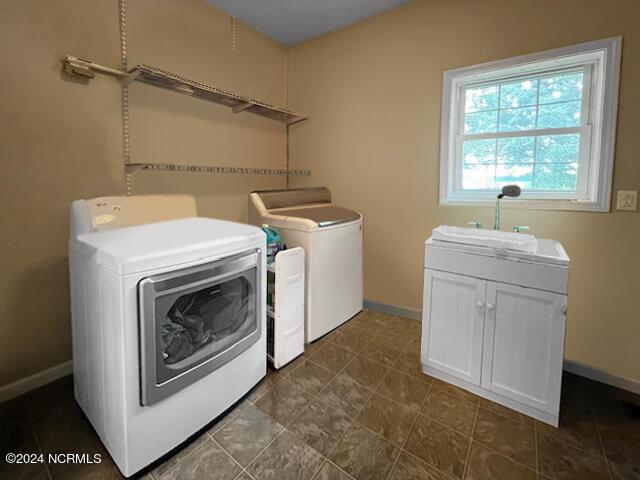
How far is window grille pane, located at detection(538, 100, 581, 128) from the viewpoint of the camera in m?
1.93

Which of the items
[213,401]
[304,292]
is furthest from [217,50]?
[213,401]

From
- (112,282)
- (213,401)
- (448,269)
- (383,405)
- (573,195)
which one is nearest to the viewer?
(112,282)

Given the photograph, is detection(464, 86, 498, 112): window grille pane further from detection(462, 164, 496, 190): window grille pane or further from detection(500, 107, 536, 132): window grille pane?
detection(462, 164, 496, 190): window grille pane

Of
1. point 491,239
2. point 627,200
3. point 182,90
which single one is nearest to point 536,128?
point 627,200

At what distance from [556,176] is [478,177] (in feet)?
1.54

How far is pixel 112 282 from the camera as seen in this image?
1.12 m

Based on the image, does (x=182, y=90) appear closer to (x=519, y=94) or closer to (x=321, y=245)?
(x=321, y=245)

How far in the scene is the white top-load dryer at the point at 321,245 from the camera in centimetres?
217

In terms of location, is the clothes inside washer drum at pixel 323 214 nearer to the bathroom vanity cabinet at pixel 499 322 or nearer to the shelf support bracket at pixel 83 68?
the bathroom vanity cabinet at pixel 499 322

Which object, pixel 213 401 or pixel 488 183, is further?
pixel 488 183

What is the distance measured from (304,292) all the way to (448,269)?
945 millimetres

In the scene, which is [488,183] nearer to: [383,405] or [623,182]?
[623,182]

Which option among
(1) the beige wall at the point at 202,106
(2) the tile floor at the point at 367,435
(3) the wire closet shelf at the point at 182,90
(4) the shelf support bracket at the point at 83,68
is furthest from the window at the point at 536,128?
(4) the shelf support bracket at the point at 83,68

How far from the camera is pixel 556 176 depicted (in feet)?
6.62
